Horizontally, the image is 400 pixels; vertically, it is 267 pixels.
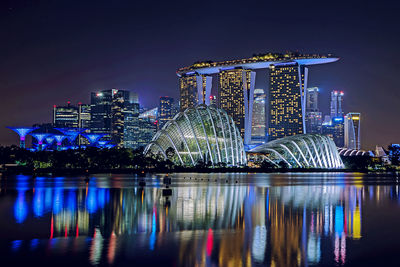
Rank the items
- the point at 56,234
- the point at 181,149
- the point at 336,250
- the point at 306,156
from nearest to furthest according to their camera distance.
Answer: the point at 336,250 → the point at 56,234 → the point at 181,149 → the point at 306,156

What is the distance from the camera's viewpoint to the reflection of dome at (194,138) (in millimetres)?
144250

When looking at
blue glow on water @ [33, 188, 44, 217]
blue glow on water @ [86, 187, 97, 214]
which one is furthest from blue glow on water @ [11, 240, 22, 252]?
blue glow on water @ [86, 187, 97, 214]

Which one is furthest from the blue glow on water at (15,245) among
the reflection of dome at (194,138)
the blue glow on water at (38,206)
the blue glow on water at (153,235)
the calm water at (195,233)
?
the reflection of dome at (194,138)

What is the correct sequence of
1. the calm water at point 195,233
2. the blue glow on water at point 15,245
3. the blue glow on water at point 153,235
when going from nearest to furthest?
the calm water at point 195,233, the blue glow on water at point 15,245, the blue glow on water at point 153,235

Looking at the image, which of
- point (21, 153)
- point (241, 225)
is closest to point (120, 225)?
point (241, 225)

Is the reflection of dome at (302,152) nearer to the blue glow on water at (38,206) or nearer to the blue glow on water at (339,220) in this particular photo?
the blue glow on water at (339,220)

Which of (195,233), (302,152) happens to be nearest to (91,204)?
(195,233)

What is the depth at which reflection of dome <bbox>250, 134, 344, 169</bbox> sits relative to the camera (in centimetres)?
16612

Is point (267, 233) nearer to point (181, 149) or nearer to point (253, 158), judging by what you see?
point (181, 149)

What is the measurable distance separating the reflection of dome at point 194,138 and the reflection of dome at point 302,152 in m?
24.3

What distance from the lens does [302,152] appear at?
167125 mm

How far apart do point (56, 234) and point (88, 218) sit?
6.73 metres

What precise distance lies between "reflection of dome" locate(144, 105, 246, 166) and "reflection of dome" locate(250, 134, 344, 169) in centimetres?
2428

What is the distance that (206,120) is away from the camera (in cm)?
14662
